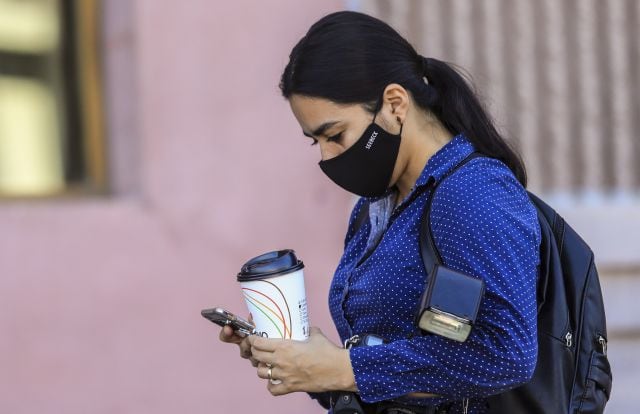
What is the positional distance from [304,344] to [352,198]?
2961 millimetres

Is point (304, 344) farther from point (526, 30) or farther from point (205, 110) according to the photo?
point (526, 30)

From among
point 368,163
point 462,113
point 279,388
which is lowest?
point 279,388

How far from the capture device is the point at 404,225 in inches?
93.2

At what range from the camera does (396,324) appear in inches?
92.0

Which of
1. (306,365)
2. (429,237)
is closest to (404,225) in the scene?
(429,237)

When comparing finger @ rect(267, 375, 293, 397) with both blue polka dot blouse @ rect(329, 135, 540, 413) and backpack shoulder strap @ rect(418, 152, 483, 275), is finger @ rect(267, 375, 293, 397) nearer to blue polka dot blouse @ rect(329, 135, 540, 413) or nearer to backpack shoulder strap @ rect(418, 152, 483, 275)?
blue polka dot blouse @ rect(329, 135, 540, 413)

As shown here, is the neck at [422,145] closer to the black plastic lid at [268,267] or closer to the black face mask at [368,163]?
the black face mask at [368,163]

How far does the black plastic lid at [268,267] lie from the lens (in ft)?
7.77

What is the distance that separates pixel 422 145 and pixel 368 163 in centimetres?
12

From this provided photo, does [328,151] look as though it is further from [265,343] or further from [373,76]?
[265,343]

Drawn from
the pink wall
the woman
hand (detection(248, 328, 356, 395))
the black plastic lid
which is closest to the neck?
the woman

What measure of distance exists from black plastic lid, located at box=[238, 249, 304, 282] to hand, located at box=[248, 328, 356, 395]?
163 millimetres

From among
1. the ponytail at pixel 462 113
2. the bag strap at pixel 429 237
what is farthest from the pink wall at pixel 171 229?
the bag strap at pixel 429 237

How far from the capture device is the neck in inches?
96.2
